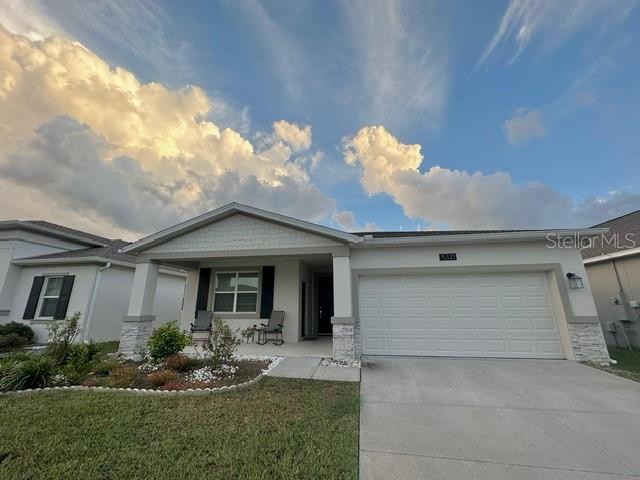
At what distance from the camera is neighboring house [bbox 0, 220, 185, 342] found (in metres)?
9.41

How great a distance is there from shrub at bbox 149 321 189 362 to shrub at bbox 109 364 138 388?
766 millimetres

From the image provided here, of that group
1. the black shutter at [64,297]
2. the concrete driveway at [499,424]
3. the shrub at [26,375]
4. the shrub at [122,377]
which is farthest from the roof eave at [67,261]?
the concrete driveway at [499,424]

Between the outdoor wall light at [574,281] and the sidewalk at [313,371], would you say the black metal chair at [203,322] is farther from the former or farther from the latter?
the outdoor wall light at [574,281]

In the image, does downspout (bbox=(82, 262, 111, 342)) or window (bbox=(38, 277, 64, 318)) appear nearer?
downspout (bbox=(82, 262, 111, 342))

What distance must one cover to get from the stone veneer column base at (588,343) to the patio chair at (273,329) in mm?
8057

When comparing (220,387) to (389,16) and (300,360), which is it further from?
(389,16)

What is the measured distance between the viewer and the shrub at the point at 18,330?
870cm

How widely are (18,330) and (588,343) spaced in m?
17.8

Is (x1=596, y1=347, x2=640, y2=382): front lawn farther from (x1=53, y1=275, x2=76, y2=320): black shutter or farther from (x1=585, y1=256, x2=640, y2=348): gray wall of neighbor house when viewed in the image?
(x1=53, y1=275, x2=76, y2=320): black shutter

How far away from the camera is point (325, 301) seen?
469 inches

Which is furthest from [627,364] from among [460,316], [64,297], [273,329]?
[64,297]

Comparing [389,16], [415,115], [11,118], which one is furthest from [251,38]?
[11,118]

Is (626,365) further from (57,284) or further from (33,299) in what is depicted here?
(33,299)

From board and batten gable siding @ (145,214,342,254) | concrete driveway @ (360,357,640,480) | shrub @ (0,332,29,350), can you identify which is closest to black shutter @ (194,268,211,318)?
board and batten gable siding @ (145,214,342,254)
